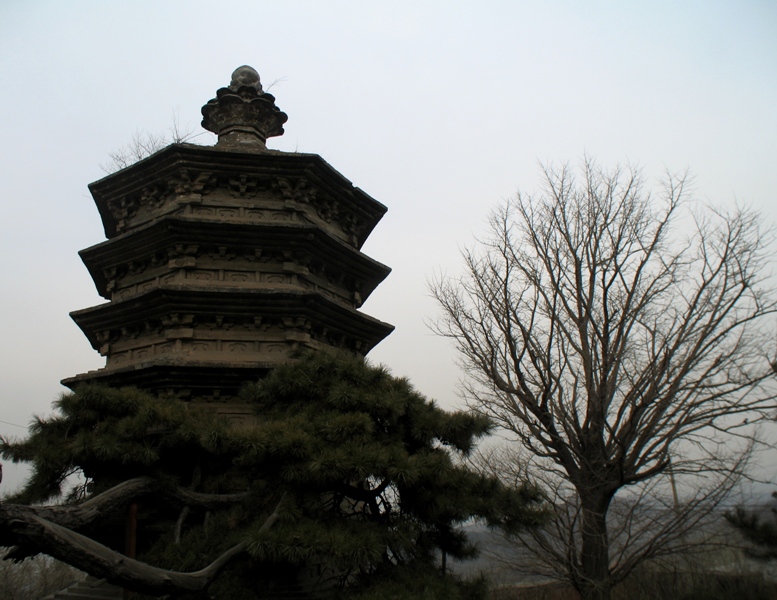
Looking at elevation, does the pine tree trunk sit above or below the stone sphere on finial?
below

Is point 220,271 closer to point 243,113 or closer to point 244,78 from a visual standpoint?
point 243,113

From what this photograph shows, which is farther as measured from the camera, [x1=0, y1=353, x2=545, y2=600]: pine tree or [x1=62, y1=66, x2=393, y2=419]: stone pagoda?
[x1=62, y1=66, x2=393, y2=419]: stone pagoda

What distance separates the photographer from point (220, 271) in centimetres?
857

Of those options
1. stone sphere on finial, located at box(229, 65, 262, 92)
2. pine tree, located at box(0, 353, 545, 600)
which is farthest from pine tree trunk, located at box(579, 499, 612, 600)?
stone sphere on finial, located at box(229, 65, 262, 92)

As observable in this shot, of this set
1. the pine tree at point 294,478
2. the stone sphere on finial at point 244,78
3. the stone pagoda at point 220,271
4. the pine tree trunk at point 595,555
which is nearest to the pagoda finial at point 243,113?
the stone sphere on finial at point 244,78

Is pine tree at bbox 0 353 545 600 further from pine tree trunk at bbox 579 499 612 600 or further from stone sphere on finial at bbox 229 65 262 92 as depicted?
stone sphere on finial at bbox 229 65 262 92

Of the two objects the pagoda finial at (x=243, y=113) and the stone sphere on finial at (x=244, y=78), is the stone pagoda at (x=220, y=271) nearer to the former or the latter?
the pagoda finial at (x=243, y=113)

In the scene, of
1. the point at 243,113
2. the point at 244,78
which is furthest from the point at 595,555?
the point at 244,78

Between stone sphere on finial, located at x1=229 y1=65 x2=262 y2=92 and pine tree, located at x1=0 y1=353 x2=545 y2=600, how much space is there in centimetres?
731

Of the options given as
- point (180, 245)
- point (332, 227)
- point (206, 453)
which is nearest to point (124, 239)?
point (180, 245)

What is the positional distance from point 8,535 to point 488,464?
8.73m

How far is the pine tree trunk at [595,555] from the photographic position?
9.16 metres

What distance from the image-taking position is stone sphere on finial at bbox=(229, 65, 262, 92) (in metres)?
11.2

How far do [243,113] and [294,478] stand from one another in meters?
8.23
